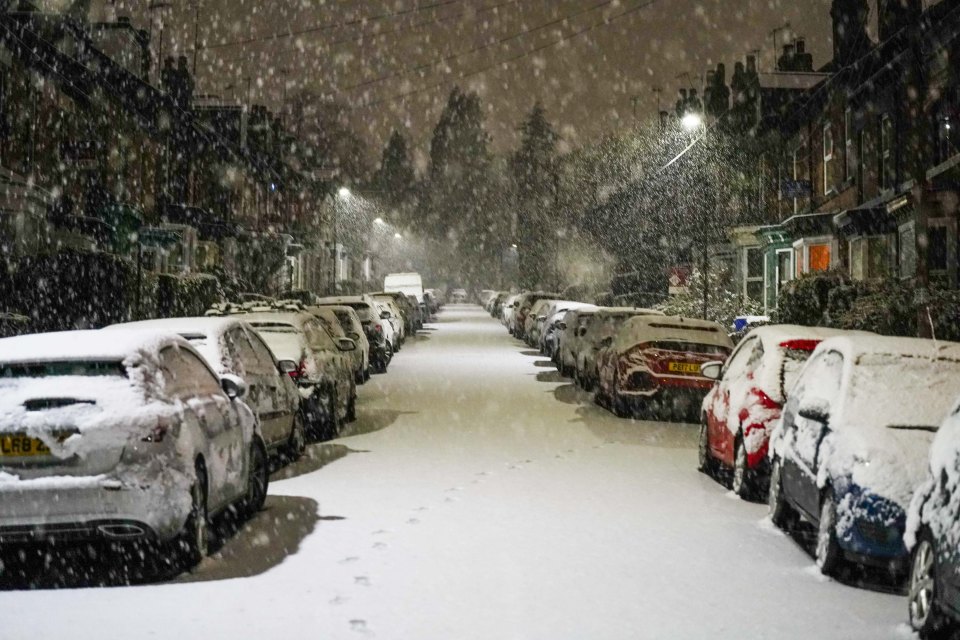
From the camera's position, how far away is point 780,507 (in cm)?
937

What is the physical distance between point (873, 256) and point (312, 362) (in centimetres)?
2071

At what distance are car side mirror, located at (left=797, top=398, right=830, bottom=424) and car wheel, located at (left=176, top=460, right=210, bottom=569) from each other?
4119 millimetres

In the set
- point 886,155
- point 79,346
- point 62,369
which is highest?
point 886,155

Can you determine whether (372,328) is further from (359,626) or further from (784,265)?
(359,626)

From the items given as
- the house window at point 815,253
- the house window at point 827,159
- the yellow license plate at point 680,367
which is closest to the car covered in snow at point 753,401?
the yellow license plate at point 680,367

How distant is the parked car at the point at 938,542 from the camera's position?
5699mm

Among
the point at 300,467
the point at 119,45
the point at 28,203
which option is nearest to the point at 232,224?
the point at 119,45

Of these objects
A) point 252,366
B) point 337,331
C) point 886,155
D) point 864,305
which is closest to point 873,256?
point 886,155

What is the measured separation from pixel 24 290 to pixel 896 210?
59.5 ft

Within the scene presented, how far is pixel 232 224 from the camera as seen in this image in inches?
1956

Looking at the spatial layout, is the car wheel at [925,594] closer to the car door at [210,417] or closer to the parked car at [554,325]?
the car door at [210,417]

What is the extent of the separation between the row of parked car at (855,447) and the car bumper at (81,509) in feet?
13.9

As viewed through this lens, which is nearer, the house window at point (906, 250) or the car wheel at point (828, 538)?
the car wheel at point (828, 538)

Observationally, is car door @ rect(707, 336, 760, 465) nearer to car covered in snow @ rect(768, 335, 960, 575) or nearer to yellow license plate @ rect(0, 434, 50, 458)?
car covered in snow @ rect(768, 335, 960, 575)
